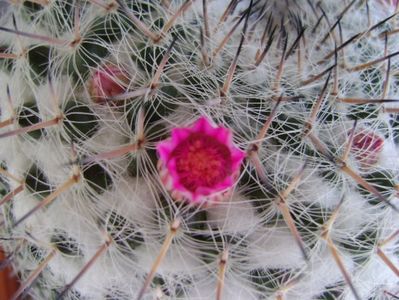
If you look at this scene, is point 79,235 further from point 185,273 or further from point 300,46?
point 300,46

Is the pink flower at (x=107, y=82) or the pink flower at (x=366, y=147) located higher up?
the pink flower at (x=366, y=147)

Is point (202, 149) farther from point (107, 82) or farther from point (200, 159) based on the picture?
point (107, 82)

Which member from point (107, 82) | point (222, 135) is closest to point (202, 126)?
point (222, 135)

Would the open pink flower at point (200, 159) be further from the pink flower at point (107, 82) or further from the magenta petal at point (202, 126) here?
the pink flower at point (107, 82)

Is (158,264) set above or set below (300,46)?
below

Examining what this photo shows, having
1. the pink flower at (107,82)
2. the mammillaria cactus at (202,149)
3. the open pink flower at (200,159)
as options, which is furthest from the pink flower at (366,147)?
the pink flower at (107,82)

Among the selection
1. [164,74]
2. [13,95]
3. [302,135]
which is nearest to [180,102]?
[164,74]
